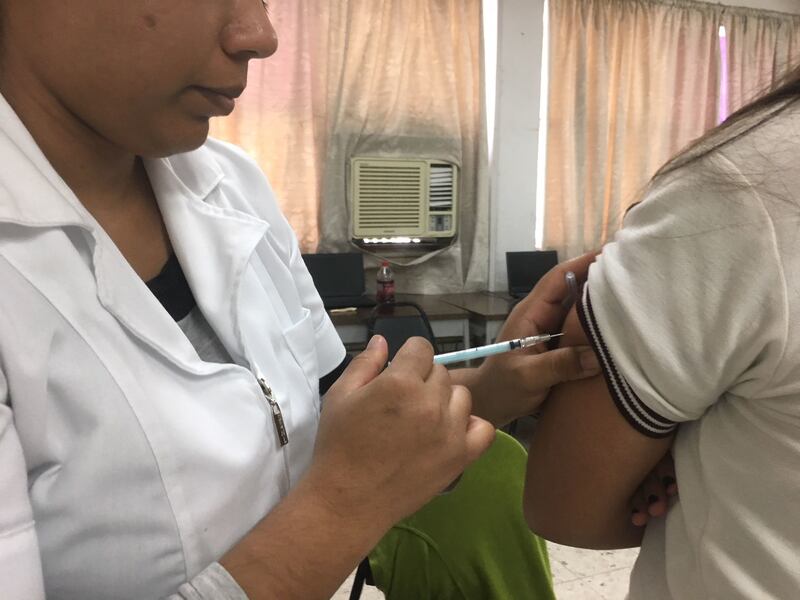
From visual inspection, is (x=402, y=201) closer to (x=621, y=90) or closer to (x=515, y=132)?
(x=515, y=132)

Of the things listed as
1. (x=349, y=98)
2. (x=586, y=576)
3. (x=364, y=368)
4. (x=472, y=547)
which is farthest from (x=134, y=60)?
(x=349, y=98)

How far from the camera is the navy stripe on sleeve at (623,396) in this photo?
57 centimetres

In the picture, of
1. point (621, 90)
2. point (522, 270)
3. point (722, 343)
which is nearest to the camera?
point (722, 343)

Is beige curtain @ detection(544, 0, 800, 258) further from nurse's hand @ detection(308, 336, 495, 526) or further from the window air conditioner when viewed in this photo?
nurse's hand @ detection(308, 336, 495, 526)

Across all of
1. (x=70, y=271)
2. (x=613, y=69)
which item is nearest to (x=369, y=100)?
(x=613, y=69)

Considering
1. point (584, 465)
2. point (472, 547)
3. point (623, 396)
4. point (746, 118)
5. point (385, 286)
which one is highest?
point (746, 118)

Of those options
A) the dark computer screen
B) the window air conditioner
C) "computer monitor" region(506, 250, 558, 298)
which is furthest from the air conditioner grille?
"computer monitor" region(506, 250, 558, 298)

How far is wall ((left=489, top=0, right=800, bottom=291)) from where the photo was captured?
3389 mm

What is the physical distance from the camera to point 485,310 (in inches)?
114

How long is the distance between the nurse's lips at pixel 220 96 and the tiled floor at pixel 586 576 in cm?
162

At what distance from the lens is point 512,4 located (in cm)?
335

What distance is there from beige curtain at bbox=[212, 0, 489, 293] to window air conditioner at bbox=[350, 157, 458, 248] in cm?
7

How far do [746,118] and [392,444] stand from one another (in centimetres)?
46

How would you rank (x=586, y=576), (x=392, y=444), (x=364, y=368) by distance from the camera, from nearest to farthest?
1. (x=392, y=444)
2. (x=364, y=368)
3. (x=586, y=576)
